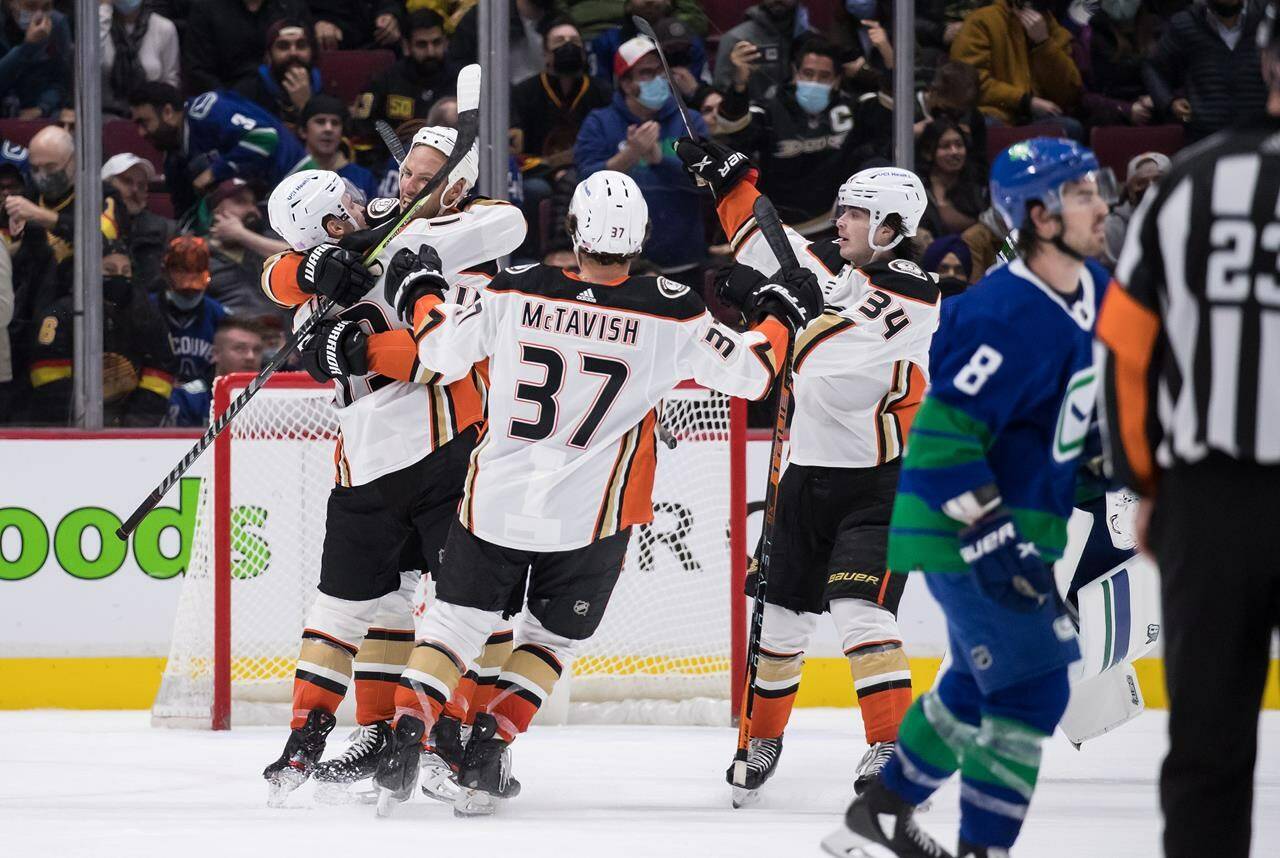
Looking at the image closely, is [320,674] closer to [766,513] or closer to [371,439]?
[371,439]

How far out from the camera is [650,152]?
5547 millimetres

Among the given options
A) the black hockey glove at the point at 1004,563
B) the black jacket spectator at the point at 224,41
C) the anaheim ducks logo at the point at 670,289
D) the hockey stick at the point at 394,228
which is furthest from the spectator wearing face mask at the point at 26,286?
the black hockey glove at the point at 1004,563

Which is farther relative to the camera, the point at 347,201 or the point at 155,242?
the point at 155,242

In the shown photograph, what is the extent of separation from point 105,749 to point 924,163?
2.88 m

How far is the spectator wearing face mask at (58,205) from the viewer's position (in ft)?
17.2

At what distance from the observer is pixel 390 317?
12.2 feet

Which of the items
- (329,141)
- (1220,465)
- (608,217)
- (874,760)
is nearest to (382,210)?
(608,217)

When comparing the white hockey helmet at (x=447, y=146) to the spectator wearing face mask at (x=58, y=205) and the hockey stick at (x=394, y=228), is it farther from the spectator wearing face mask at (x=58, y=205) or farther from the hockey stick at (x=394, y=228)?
the spectator wearing face mask at (x=58, y=205)

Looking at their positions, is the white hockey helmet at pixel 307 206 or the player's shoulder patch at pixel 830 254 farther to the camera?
the player's shoulder patch at pixel 830 254

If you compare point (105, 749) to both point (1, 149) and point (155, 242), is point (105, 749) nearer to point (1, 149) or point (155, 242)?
point (155, 242)

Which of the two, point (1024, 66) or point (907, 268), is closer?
point (907, 268)

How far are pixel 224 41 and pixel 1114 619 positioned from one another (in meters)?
3.51

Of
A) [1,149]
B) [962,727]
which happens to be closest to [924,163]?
[1,149]

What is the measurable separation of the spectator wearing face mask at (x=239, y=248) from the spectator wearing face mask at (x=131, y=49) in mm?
392
